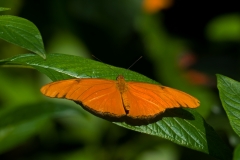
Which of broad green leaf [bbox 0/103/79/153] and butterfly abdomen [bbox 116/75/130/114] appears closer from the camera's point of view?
butterfly abdomen [bbox 116/75/130/114]

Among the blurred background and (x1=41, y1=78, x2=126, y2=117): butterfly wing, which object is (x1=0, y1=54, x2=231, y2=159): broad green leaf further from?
the blurred background

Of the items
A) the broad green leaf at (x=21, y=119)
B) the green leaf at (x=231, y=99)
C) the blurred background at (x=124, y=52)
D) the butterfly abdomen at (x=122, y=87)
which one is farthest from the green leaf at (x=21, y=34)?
the blurred background at (x=124, y=52)

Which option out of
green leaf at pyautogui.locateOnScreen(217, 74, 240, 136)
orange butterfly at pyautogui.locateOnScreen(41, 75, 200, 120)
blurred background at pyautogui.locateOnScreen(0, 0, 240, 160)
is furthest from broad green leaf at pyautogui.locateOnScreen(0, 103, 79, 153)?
green leaf at pyautogui.locateOnScreen(217, 74, 240, 136)

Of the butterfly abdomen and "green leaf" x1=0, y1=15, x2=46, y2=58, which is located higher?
"green leaf" x1=0, y1=15, x2=46, y2=58

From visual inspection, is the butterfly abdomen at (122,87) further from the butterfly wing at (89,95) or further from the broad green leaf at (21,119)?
the broad green leaf at (21,119)

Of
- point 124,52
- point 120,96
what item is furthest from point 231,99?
point 124,52

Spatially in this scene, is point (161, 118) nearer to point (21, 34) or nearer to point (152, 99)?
point (152, 99)

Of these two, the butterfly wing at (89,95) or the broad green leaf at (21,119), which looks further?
the broad green leaf at (21,119)
